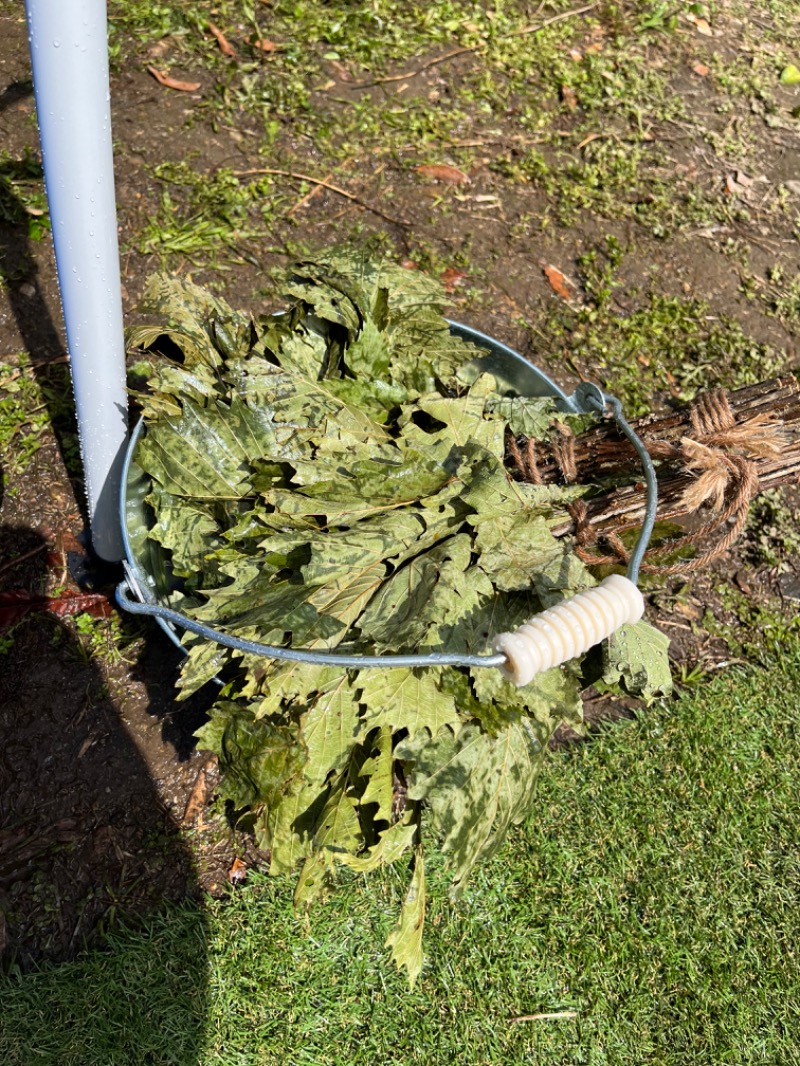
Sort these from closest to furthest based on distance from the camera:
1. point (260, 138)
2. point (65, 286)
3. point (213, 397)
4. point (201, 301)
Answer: point (65, 286) < point (213, 397) < point (201, 301) < point (260, 138)

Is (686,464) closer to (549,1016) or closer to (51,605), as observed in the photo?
(549,1016)

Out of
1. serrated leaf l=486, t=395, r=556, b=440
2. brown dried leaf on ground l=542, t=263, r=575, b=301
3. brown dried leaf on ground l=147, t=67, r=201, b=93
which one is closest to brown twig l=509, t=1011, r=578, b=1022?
serrated leaf l=486, t=395, r=556, b=440

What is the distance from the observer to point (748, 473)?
2.06m

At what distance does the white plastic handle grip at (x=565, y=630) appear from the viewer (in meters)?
1.42

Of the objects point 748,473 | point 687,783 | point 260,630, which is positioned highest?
point 748,473

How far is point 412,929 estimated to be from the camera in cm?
217

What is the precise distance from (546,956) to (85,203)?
7.14 ft

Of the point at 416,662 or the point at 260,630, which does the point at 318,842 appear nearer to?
the point at 260,630

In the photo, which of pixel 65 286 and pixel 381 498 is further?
pixel 381 498

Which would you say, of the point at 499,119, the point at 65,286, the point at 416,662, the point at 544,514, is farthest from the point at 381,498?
the point at 499,119

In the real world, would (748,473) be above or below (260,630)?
above

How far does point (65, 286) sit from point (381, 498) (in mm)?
827

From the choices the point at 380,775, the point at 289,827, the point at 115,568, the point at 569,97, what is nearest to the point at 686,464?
the point at 380,775

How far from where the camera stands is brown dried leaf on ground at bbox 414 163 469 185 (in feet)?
12.8
